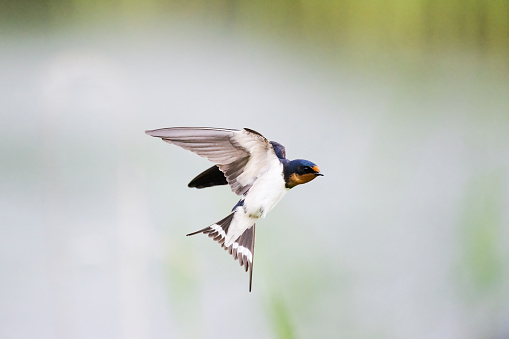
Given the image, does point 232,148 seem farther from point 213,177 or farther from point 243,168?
point 213,177

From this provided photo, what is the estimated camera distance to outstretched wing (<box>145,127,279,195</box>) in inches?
32.0

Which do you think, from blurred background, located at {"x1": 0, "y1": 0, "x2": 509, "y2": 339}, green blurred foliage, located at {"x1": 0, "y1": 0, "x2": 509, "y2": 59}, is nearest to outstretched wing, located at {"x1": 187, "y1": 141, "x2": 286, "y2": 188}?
blurred background, located at {"x1": 0, "y1": 0, "x2": 509, "y2": 339}

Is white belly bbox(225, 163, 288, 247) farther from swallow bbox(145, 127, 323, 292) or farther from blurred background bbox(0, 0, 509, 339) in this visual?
blurred background bbox(0, 0, 509, 339)

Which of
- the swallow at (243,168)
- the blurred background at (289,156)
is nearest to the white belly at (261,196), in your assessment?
the swallow at (243,168)

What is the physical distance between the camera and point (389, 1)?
1.37 meters

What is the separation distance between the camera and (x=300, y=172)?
89cm

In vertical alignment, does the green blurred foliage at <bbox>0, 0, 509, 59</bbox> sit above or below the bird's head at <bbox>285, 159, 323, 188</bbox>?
above

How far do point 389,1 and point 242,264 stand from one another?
0.78 metres

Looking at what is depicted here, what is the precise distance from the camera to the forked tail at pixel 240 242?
0.99 meters

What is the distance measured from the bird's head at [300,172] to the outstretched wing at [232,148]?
0.04 meters

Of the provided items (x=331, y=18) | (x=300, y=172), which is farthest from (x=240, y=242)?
(x=331, y=18)

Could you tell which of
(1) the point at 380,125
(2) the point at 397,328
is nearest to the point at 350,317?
(2) the point at 397,328

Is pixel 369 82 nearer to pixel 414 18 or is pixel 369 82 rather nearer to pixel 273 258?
pixel 414 18

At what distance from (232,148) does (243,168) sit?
54mm
